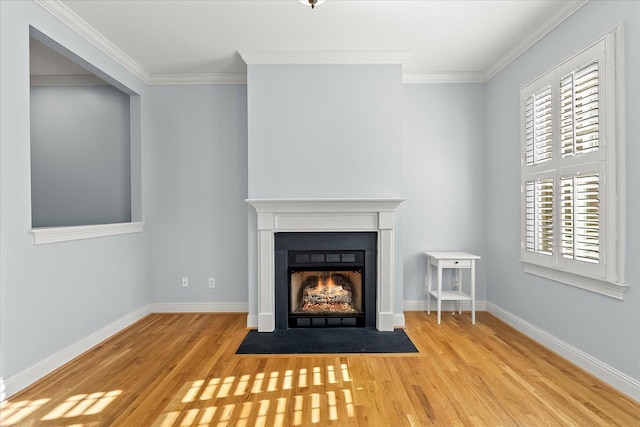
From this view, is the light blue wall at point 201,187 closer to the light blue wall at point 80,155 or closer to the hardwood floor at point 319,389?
the light blue wall at point 80,155

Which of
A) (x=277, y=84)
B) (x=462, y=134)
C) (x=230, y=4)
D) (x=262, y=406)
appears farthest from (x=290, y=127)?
(x=262, y=406)

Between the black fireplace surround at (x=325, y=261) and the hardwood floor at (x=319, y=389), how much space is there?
0.61 meters

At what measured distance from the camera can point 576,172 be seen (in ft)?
9.25

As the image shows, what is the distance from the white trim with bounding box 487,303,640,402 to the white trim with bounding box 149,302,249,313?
2.88 meters

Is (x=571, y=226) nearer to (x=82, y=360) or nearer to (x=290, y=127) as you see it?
(x=290, y=127)

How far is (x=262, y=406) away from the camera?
2320 millimetres

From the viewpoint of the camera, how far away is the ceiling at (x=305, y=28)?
294 cm

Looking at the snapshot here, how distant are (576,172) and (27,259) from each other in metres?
3.96

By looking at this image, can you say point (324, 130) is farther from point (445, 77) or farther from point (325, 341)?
point (325, 341)

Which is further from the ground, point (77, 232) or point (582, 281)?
point (77, 232)

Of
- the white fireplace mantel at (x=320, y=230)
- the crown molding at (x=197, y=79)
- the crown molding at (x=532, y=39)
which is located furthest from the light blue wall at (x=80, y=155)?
the crown molding at (x=532, y=39)

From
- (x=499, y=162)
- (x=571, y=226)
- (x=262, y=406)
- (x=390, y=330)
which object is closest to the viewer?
(x=262, y=406)

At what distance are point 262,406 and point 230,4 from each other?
9.34ft

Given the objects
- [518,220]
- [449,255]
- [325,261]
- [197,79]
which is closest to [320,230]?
[325,261]
